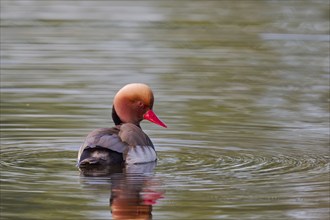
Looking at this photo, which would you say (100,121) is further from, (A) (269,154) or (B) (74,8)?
(B) (74,8)

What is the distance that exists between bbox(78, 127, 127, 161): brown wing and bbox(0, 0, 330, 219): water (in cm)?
29

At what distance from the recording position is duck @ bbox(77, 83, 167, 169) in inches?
404

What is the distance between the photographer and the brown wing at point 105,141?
1025 centimetres

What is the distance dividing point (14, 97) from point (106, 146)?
→ 4.03 metres

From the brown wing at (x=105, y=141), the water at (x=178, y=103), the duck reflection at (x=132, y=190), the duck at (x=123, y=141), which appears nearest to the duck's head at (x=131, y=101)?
the duck at (x=123, y=141)

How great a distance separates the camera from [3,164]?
34.3ft

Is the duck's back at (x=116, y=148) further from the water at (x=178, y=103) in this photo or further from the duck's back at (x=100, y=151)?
the water at (x=178, y=103)

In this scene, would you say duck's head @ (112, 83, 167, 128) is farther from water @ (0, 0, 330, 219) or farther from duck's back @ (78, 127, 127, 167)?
duck's back @ (78, 127, 127, 167)

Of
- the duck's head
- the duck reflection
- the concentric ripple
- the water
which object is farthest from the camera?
the duck's head

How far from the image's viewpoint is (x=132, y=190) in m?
9.51

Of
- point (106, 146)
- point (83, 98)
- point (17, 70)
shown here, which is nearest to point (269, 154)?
point (106, 146)

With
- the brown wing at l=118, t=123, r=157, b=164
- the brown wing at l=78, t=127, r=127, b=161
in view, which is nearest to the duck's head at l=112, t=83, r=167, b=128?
the brown wing at l=118, t=123, r=157, b=164

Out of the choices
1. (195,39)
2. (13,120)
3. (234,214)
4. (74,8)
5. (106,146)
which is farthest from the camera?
(74,8)

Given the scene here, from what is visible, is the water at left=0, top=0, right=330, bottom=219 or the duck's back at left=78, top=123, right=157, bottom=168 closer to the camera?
the water at left=0, top=0, right=330, bottom=219
